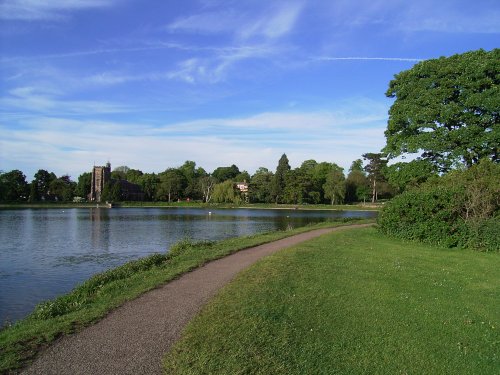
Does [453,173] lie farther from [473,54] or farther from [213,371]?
[213,371]

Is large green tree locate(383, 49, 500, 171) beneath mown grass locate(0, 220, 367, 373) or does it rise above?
above

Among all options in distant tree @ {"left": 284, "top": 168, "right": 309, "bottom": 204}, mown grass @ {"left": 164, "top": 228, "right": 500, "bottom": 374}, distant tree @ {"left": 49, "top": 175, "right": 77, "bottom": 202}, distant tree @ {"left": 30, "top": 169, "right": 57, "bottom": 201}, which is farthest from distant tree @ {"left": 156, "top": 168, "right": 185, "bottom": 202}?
mown grass @ {"left": 164, "top": 228, "right": 500, "bottom": 374}

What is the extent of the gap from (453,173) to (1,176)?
97.0 meters

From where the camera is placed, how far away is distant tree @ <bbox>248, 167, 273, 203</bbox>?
95.9m

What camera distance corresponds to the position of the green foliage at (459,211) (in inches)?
630

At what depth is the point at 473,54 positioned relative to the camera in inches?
874

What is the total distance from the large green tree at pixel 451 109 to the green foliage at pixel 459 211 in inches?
132

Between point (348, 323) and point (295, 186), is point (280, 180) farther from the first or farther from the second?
point (348, 323)

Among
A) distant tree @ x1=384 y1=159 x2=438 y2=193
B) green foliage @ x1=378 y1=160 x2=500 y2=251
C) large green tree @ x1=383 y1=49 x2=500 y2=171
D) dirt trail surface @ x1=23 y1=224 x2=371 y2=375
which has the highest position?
large green tree @ x1=383 y1=49 x2=500 y2=171

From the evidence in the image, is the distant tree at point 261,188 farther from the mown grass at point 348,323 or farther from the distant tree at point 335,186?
the mown grass at point 348,323

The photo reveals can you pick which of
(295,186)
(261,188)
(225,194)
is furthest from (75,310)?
(261,188)

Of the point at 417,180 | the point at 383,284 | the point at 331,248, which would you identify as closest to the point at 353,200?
the point at 417,180

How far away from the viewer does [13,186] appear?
302 feet

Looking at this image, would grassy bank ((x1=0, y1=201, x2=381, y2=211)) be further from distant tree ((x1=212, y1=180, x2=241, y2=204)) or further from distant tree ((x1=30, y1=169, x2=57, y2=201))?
distant tree ((x1=30, y1=169, x2=57, y2=201))
